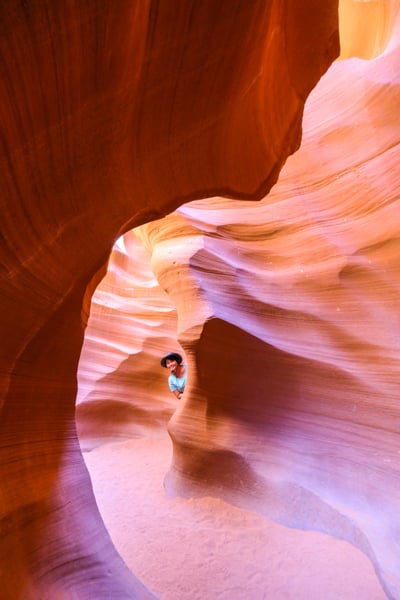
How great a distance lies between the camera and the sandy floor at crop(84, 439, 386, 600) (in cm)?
215

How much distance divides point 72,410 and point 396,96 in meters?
3.34

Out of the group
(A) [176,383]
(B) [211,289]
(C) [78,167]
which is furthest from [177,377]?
(C) [78,167]

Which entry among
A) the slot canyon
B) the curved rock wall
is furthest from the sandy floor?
the curved rock wall

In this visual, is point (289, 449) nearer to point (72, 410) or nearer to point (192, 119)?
point (72, 410)

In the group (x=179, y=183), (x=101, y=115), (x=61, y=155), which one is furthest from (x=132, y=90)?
(x=179, y=183)

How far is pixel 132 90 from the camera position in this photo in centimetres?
127

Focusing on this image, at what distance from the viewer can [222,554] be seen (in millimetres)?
2498

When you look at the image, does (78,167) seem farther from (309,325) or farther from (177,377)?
(177,377)

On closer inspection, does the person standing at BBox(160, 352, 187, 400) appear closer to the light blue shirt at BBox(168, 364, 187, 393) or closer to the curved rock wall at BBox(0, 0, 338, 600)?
the light blue shirt at BBox(168, 364, 187, 393)

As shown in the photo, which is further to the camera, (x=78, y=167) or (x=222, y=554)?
(x=222, y=554)

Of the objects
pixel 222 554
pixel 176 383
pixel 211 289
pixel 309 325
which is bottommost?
pixel 222 554

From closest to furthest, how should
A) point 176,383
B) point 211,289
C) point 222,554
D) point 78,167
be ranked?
point 78,167 → point 222,554 → point 211,289 → point 176,383

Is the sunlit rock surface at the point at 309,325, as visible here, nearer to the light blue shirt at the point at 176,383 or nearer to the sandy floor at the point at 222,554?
the sandy floor at the point at 222,554

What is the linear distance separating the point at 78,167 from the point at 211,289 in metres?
2.30
